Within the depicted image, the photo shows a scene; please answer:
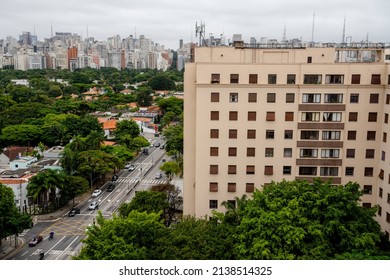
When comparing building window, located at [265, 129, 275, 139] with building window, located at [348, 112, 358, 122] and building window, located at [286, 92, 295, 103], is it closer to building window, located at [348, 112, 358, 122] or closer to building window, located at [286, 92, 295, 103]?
building window, located at [286, 92, 295, 103]

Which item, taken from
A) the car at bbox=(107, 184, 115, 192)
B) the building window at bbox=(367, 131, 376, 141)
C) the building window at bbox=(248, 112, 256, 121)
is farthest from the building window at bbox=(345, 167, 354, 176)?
the car at bbox=(107, 184, 115, 192)

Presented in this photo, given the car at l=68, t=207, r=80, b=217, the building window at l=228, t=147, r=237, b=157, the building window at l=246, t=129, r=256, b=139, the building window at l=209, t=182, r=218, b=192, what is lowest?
the car at l=68, t=207, r=80, b=217

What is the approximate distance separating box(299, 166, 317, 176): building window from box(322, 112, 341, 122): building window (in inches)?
61.9

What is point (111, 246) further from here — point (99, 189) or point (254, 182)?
point (99, 189)

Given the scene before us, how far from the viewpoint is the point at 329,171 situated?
44.5ft

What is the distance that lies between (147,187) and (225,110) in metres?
11.8

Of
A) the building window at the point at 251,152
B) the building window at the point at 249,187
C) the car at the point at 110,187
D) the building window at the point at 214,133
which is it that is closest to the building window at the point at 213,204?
the building window at the point at 249,187

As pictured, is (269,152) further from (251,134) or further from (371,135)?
(371,135)

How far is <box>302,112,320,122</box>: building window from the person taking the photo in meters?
13.2

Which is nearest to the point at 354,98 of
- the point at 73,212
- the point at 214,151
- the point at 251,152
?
the point at 251,152

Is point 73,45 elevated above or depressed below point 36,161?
above

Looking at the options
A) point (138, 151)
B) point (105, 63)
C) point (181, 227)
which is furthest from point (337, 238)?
point (105, 63)

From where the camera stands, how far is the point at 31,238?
17.3 meters

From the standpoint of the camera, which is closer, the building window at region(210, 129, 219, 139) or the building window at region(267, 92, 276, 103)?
the building window at region(267, 92, 276, 103)
